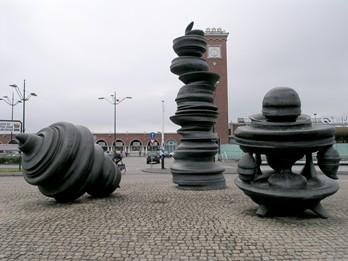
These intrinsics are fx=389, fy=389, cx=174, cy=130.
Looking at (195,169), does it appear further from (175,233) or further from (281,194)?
(175,233)

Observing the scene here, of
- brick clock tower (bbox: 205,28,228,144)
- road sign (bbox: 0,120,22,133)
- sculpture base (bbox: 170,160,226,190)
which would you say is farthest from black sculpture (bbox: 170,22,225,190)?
brick clock tower (bbox: 205,28,228,144)

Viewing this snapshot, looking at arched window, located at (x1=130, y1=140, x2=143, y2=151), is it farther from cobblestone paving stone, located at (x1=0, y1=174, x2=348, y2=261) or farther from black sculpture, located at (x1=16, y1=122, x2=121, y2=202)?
black sculpture, located at (x1=16, y1=122, x2=121, y2=202)

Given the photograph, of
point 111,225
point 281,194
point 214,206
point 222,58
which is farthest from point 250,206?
point 222,58

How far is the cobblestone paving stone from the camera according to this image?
5.07m

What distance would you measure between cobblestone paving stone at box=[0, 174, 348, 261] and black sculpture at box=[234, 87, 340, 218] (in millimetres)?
393

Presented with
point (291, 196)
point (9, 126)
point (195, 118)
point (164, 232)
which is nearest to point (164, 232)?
point (164, 232)

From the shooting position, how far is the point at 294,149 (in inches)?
278

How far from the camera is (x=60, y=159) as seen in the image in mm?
8250

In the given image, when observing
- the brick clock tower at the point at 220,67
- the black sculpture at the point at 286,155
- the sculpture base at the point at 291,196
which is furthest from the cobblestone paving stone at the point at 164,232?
the brick clock tower at the point at 220,67

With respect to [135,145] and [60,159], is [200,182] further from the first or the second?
[135,145]

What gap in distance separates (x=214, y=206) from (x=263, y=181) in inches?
59.4

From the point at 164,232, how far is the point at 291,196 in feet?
8.05

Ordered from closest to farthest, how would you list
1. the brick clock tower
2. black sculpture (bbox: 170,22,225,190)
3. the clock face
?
1. black sculpture (bbox: 170,22,225,190)
2. the brick clock tower
3. the clock face

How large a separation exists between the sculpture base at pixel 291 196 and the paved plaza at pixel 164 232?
201mm
